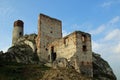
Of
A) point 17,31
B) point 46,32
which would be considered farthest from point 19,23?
point 46,32

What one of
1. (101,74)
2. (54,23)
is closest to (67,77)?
(101,74)

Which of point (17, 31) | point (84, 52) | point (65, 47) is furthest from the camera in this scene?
point (17, 31)

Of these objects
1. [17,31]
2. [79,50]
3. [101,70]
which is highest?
[17,31]

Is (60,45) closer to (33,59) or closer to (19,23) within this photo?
(33,59)

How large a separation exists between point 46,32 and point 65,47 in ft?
24.4

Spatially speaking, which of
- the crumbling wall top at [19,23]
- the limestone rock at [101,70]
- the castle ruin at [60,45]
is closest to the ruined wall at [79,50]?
the castle ruin at [60,45]

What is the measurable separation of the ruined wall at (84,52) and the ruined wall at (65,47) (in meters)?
0.99

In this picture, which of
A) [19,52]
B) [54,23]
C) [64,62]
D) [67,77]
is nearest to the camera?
[67,77]

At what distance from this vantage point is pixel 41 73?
3438 centimetres

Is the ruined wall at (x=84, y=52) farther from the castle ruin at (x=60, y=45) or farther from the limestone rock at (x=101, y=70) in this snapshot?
the limestone rock at (x=101, y=70)

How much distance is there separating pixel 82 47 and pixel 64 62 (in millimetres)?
4382

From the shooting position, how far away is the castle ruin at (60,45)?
4025cm

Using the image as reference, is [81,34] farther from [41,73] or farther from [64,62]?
[41,73]

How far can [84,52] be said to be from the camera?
134 feet
